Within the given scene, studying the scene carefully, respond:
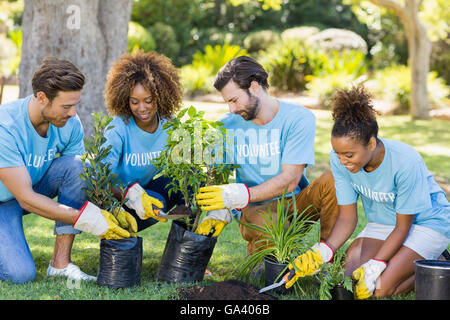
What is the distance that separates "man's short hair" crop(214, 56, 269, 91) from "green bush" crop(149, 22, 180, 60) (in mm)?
13733

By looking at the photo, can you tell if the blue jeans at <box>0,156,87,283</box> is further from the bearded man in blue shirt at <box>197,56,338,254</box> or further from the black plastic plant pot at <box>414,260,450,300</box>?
the black plastic plant pot at <box>414,260,450,300</box>

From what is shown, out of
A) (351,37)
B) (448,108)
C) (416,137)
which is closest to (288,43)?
(351,37)

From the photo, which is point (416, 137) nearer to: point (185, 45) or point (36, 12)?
point (36, 12)

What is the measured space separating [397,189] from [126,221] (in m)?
1.59

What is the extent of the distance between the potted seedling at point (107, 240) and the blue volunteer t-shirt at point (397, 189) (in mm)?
1263

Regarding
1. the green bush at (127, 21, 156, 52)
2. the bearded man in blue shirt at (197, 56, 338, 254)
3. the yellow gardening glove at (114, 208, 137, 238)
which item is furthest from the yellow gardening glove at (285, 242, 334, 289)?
the green bush at (127, 21, 156, 52)

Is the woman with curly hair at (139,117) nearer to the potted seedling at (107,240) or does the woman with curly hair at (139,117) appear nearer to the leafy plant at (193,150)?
the potted seedling at (107,240)

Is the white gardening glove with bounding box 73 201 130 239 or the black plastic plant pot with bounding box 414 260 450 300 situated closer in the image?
the black plastic plant pot with bounding box 414 260 450 300

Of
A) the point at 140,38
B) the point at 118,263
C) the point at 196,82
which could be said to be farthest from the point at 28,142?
the point at 140,38

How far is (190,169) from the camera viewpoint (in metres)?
3.02

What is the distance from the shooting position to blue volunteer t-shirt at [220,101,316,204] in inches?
128

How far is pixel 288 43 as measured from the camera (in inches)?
549

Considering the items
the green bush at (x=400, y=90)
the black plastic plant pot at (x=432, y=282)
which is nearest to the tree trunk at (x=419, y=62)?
the green bush at (x=400, y=90)

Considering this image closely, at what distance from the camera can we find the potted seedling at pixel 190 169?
2969 millimetres
